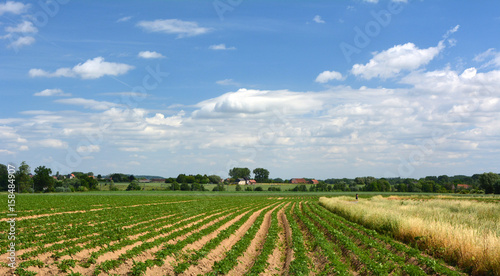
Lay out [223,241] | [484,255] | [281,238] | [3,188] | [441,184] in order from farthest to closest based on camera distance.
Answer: [441,184], [3,188], [281,238], [223,241], [484,255]

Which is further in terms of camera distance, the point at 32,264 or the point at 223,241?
the point at 223,241

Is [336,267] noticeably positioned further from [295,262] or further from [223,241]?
[223,241]

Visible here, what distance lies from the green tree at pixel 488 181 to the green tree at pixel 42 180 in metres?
132

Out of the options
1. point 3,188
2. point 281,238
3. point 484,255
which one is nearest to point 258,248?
point 281,238

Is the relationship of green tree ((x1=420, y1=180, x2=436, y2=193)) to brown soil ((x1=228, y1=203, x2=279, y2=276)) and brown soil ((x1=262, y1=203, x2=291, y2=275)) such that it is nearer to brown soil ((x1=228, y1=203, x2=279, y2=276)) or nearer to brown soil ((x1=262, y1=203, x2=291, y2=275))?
brown soil ((x1=228, y1=203, x2=279, y2=276))

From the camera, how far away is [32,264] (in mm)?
12414

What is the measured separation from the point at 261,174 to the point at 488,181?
108m

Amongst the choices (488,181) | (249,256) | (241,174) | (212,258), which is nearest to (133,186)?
(241,174)

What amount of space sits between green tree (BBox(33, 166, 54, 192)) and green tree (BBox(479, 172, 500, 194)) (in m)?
132

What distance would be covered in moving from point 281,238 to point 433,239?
8.26 meters

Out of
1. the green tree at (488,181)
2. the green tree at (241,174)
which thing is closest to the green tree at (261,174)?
the green tree at (241,174)

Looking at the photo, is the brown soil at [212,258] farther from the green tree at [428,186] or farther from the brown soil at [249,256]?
the green tree at [428,186]

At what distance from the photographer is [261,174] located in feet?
650

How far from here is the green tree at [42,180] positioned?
10506cm
